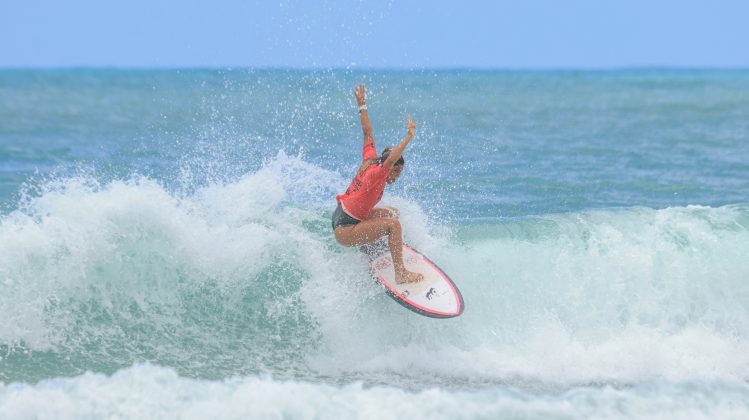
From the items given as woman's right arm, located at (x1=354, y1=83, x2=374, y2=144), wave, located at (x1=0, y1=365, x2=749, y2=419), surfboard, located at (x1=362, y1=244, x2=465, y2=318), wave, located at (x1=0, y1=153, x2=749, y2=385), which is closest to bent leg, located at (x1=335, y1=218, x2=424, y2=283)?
surfboard, located at (x1=362, y1=244, x2=465, y2=318)

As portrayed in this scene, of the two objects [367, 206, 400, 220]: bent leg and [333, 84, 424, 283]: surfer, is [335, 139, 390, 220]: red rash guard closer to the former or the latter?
[333, 84, 424, 283]: surfer

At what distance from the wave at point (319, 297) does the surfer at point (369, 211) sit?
48cm

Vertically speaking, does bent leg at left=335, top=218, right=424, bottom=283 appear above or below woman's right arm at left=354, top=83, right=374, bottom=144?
below

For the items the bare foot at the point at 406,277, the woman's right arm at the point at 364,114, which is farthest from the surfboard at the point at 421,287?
the woman's right arm at the point at 364,114

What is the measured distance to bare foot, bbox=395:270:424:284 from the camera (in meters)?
8.78

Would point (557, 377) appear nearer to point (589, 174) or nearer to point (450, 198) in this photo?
point (450, 198)

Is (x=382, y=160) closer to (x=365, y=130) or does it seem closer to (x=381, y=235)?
(x=365, y=130)

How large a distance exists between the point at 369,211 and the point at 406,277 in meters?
0.72

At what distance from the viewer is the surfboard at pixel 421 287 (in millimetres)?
8617

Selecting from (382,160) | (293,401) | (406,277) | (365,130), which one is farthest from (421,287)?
(293,401)

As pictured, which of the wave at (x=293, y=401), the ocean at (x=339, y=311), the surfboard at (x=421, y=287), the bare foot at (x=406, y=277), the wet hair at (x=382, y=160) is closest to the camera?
the wave at (x=293, y=401)

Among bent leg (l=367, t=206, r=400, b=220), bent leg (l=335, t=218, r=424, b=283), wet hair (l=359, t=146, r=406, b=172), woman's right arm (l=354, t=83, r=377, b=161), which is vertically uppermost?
woman's right arm (l=354, t=83, r=377, b=161)

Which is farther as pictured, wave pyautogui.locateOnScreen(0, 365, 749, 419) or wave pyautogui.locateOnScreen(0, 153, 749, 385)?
wave pyautogui.locateOnScreen(0, 153, 749, 385)

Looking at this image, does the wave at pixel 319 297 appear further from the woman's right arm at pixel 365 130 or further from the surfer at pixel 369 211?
the woman's right arm at pixel 365 130
